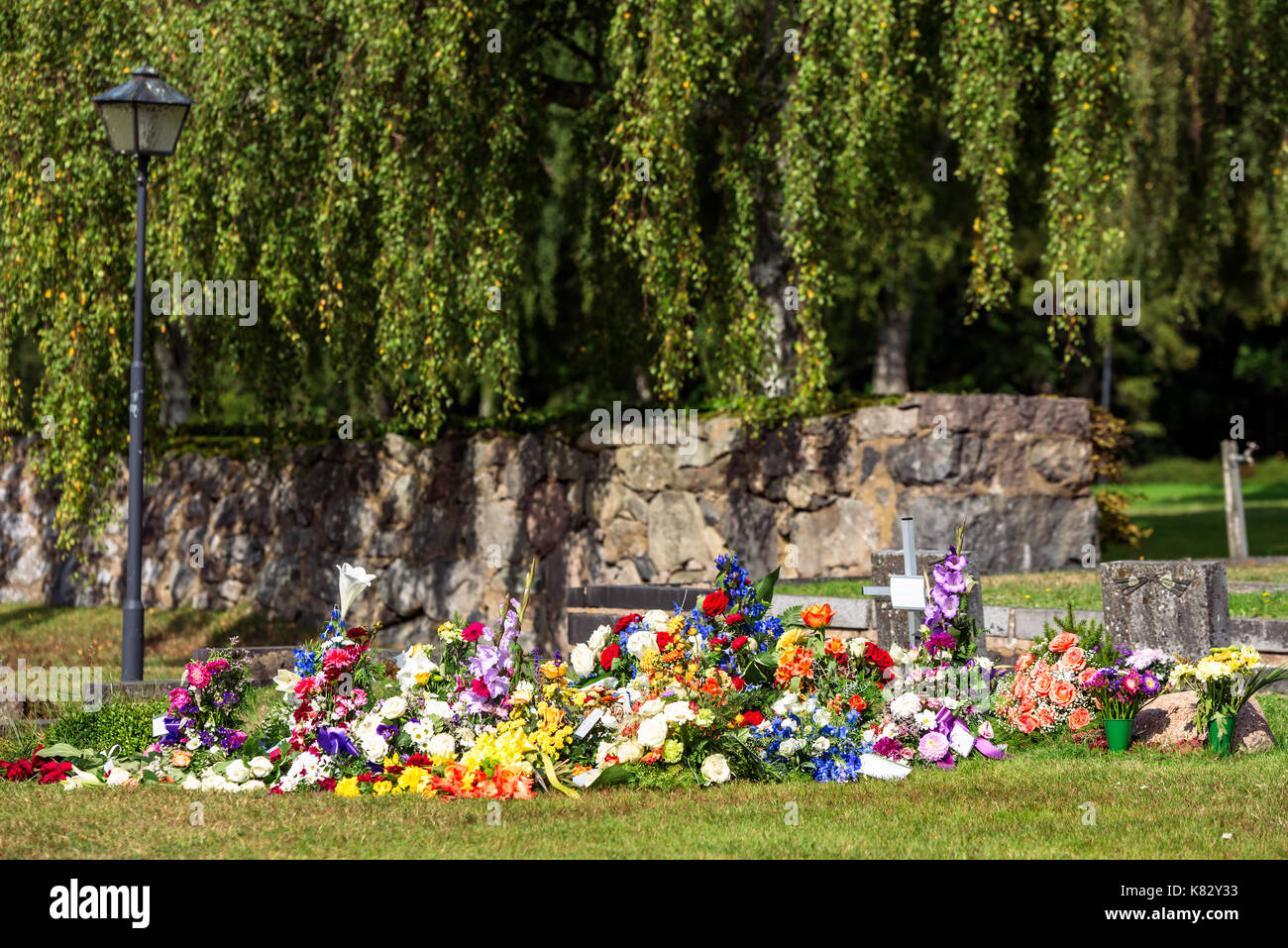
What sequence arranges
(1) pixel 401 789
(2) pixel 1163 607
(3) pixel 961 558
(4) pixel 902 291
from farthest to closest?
(4) pixel 902 291 < (2) pixel 1163 607 < (3) pixel 961 558 < (1) pixel 401 789

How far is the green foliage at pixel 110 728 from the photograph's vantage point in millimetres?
7512

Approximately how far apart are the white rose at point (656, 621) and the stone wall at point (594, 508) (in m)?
5.48

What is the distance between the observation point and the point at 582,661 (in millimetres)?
7199

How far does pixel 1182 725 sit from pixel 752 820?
2.65m

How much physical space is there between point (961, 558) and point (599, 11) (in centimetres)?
827

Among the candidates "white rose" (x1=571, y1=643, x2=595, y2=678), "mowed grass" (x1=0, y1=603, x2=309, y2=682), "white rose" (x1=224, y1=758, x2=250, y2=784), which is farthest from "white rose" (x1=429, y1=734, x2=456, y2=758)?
"mowed grass" (x1=0, y1=603, x2=309, y2=682)

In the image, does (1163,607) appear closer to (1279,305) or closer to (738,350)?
(738,350)

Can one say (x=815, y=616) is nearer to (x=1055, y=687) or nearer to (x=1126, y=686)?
(x=1055, y=687)

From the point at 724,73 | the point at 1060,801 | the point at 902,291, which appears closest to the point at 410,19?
the point at 724,73

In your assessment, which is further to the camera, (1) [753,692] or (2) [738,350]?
(2) [738,350]

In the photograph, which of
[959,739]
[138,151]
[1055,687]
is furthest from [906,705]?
[138,151]

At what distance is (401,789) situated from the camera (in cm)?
673

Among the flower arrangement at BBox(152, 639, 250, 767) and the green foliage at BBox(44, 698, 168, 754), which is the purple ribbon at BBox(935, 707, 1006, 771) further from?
the green foliage at BBox(44, 698, 168, 754)

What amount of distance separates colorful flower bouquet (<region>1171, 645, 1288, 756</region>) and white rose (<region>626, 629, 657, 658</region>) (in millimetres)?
2562
